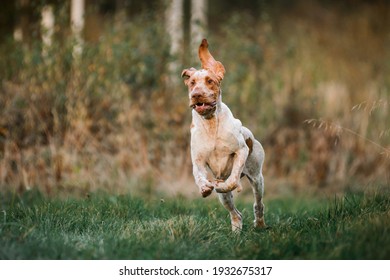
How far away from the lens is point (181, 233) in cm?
466

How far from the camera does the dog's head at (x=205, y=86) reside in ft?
14.5

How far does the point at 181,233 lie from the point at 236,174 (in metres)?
0.66

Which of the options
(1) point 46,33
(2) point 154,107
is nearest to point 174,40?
(2) point 154,107

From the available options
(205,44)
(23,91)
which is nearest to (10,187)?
(23,91)

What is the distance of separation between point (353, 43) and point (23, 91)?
749 centimetres

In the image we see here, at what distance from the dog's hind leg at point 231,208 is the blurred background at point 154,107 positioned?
329 cm

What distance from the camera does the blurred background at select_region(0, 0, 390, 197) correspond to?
28.1 feet

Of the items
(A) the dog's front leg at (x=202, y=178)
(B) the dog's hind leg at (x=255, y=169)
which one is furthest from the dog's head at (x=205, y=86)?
(B) the dog's hind leg at (x=255, y=169)

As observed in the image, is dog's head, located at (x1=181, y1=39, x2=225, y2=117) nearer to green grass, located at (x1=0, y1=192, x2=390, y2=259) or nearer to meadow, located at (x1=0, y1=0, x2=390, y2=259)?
green grass, located at (x1=0, y1=192, x2=390, y2=259)

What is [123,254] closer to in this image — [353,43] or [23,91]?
[23,91]

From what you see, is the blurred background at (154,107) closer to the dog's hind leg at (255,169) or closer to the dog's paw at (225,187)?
the dog's hind leg at (255,169)

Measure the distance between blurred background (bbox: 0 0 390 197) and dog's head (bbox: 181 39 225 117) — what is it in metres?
3.70

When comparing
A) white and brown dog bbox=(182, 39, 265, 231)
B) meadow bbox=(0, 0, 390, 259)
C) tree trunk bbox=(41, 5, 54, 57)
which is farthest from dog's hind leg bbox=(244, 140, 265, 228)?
tree trunk bbox=(41, 5, 54, 57)

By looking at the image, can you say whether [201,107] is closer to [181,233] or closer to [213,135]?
[213,135]
